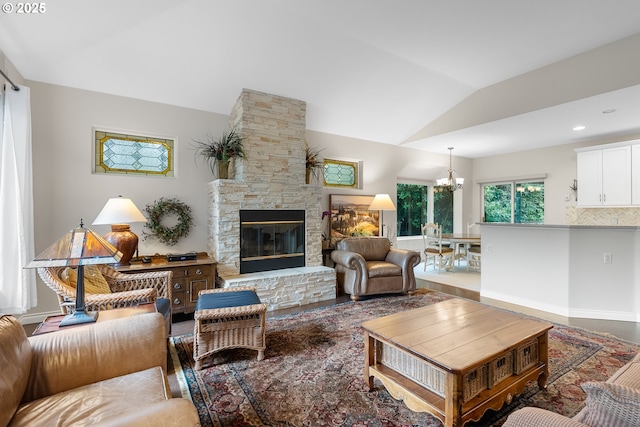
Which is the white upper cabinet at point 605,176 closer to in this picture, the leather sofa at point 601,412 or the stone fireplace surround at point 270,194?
the stone fireplace surround at point 270,194

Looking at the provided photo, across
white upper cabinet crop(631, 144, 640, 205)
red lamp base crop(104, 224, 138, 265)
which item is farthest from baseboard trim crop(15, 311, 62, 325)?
white upper cabinet crop(631, 144, 640, 205)

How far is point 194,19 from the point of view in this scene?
2.95m

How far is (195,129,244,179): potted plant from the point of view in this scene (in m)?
3.88

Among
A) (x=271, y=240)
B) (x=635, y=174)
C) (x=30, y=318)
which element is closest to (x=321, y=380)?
(x=271, y=240)

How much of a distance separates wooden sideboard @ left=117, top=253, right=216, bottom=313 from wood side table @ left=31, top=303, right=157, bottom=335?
1.21 m

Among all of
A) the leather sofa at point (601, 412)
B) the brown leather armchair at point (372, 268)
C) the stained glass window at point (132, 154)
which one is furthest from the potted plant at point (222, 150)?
the leather sofa at point (601, 412)

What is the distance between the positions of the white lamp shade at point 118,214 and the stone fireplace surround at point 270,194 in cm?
96

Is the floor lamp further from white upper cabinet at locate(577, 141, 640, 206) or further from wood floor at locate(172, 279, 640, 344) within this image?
white upper cabinet at locate(577, 141, 640, 206)

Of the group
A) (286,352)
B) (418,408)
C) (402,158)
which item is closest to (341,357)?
(286,352)

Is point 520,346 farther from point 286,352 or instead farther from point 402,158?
point 402,158

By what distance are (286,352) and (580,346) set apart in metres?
2.76

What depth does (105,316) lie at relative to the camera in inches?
78.2

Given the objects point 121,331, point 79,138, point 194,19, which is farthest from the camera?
point 79,138

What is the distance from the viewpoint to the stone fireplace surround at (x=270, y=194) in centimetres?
386
